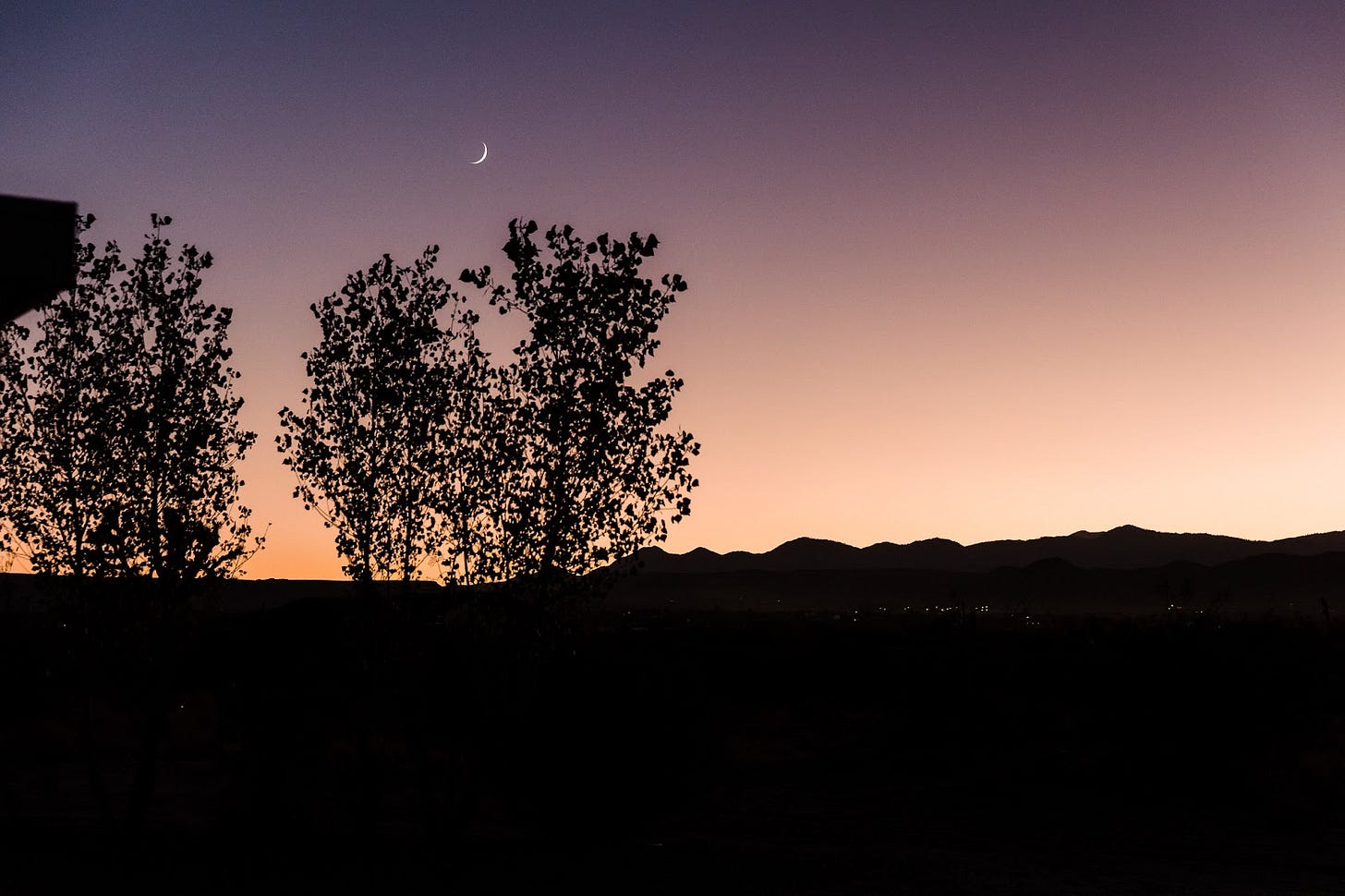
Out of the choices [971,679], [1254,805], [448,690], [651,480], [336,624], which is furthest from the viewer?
[971,679]

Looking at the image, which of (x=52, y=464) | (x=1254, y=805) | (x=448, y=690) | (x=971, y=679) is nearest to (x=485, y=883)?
(x=448, y=690)

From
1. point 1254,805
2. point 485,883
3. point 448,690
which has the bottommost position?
point 1254,805

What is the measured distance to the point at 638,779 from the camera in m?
23.2

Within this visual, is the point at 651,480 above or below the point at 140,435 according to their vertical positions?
→ below

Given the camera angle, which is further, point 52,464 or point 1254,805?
point 1254,805

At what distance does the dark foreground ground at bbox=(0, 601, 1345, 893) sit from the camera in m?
18.6

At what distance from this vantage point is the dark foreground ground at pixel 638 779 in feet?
61.2

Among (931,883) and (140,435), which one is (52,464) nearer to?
(140,435)

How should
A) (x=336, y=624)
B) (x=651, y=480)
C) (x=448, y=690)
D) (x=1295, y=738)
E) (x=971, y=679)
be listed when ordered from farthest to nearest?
(x=971, y=679) → (x=1295, y=738) → (x=336, y=624) → (x=448, y=690) → (x=651, y=480)

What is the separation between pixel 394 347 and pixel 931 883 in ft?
39.7

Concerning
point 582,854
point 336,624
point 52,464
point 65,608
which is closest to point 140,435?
point 52,464

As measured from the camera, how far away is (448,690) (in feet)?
63.7

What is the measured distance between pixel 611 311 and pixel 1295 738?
95.6 ft

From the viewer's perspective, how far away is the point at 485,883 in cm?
1803
